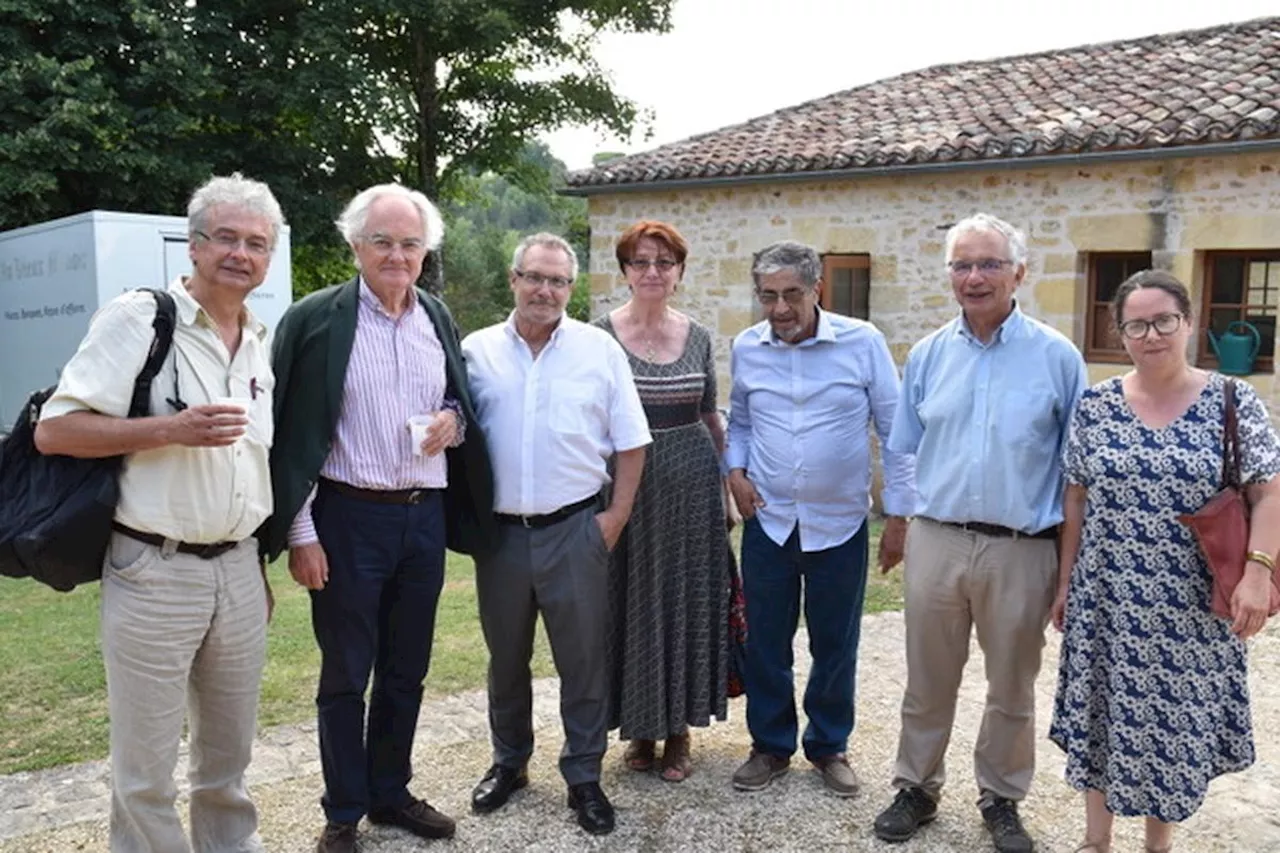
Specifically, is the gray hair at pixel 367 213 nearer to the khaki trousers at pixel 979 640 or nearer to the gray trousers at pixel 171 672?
the gray trousers at pixel 171 672

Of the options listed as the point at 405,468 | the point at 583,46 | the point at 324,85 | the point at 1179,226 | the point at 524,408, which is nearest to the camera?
the point at 405,468

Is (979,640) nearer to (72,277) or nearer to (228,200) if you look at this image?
(228,200)

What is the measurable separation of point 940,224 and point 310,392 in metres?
8.48

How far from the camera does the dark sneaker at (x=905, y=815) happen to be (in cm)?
354

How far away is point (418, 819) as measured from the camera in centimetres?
352

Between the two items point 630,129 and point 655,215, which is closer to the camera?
point 655,215

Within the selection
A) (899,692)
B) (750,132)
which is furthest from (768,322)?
(750,132)

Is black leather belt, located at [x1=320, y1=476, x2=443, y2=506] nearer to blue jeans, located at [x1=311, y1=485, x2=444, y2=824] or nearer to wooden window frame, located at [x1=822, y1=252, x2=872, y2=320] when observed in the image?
blue jeans, located at [x1=311, y1=485, x2=444, y2=824]

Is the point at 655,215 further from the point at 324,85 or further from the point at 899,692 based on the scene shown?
the point at 899,692

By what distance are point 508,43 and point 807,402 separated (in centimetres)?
1664

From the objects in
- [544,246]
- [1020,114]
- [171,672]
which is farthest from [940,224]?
[171,672]

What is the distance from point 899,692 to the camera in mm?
5129

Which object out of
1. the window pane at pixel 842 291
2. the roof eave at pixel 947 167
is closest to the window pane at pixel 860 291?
the window pane at pixel 842 291

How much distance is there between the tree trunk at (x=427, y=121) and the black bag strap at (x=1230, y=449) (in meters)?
16.1
